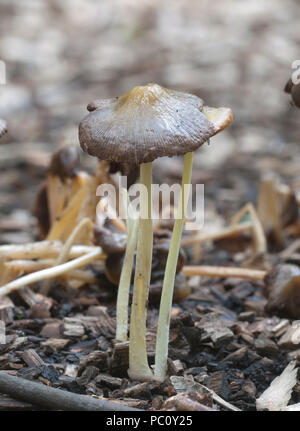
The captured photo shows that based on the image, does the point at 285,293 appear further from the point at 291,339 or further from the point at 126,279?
the point at 126,279

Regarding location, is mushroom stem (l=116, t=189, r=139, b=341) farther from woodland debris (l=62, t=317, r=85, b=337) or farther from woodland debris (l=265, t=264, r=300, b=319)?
woodland debris (l=265, t=264, r=300, b=319)

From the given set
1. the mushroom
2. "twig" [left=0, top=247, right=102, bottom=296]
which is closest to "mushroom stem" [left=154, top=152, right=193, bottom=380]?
the mushroom

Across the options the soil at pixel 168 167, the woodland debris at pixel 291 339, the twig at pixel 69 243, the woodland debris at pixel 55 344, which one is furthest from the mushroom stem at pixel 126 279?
the woodland debris at pixel 291 339

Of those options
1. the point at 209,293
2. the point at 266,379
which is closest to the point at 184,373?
the point at 266,379

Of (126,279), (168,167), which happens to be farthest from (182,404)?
(168,167)

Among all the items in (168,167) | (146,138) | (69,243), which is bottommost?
(168,167)

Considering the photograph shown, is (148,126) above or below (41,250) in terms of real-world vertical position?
above
